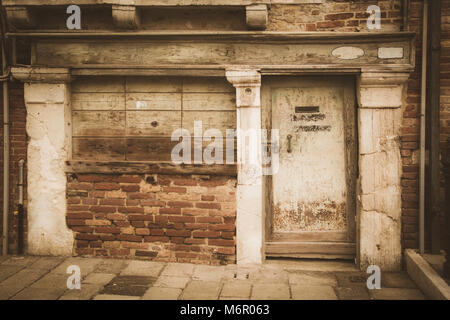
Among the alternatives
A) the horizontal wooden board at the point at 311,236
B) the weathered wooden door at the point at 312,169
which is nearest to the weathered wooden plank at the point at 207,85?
the weathered wooden door at the point at 312,169

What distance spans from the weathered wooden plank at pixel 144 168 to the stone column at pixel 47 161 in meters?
0.24

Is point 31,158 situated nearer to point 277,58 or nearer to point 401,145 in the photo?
point 277,58

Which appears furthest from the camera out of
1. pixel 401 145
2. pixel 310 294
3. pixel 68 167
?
pixel 68 167

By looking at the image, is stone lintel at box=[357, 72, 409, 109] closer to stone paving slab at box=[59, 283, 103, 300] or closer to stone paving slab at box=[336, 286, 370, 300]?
stone paving slab at box=[336, 286, 370, 300]

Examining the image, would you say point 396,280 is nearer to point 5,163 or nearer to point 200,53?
point 200,53

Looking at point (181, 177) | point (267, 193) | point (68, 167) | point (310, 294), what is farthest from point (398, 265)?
point (68, 167)

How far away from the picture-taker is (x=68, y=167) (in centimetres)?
464

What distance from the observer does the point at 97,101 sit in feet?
15.6

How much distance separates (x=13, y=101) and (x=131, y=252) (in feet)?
7.53

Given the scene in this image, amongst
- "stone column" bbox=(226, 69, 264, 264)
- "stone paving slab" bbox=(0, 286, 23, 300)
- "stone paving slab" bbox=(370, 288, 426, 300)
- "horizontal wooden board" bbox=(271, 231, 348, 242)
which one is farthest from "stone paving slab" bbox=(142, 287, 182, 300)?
"stone paving slab" bbox=(370, 288, 426, 300)

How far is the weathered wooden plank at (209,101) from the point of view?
15.1ft

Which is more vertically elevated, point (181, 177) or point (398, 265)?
point (181, 177)

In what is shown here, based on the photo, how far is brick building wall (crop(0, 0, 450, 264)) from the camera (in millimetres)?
4273

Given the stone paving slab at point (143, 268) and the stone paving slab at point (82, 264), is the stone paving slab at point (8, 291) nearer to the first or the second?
the stone paving slab at point (82, 264)
